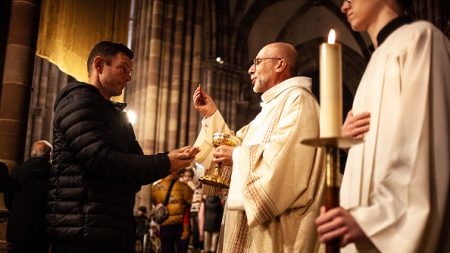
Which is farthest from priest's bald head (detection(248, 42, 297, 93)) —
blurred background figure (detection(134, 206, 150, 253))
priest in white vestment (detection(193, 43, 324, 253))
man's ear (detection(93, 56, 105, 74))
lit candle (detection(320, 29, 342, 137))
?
blurred background figure (detection(134, 206, 150, 253))

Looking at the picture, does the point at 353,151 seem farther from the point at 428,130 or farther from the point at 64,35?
the point at 64,35

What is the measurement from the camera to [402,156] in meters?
1.36

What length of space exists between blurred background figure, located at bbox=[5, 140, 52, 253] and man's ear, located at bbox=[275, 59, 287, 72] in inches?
65.6

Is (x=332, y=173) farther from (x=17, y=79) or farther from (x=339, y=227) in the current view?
(x=17, y=79)

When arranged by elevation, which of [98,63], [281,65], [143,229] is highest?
[281,65]

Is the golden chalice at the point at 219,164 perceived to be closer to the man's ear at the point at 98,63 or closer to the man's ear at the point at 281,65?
the man's ear at the point at 281,65

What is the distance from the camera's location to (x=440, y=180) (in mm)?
1357

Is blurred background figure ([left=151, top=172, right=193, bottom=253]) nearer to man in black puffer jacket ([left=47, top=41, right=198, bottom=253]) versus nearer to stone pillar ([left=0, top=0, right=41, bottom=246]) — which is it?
stone pillar ([left=0, top=0, right=41, bottom=246])

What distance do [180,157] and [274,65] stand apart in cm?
99

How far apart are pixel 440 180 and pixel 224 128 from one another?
242cm

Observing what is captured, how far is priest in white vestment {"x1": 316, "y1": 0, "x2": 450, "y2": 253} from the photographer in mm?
1302

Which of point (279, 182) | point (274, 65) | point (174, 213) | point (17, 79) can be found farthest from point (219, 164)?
point (174, 213)

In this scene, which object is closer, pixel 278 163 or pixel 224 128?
pixel 278 163

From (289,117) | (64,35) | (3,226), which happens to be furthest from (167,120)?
(289,117)
